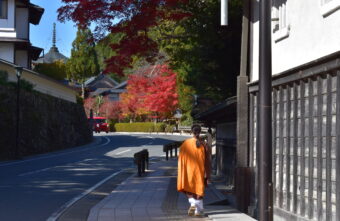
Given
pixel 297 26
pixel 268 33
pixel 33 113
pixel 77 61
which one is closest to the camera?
pixel 268 33

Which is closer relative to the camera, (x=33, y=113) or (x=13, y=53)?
(x=33, y=113)

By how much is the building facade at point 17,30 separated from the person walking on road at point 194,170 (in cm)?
3410

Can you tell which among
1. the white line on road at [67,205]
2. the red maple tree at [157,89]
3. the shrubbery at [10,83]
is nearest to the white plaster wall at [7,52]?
the shrubbery at [10,83]

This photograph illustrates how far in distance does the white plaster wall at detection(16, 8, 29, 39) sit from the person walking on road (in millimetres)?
35424

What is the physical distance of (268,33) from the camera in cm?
569

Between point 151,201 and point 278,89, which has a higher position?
point 278,89

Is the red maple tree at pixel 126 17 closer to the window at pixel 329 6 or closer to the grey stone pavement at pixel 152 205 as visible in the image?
the grey stone pavement at pixel 152 205

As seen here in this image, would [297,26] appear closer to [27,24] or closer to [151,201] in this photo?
[151,201]

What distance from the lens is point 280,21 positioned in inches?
412

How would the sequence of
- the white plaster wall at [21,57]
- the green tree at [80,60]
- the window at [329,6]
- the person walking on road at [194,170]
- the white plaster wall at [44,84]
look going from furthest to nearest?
the green tree at [80,60] < the white plaster wall at [21,57] < the white plaster wall at [44,84] < the person walking on road at [194,170] < the window at [329,6]

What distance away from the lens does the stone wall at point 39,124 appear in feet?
103

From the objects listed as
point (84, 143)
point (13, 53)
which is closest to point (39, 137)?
point (13, 53)

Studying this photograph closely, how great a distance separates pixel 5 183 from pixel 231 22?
330 inches

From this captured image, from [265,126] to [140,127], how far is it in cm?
7391
